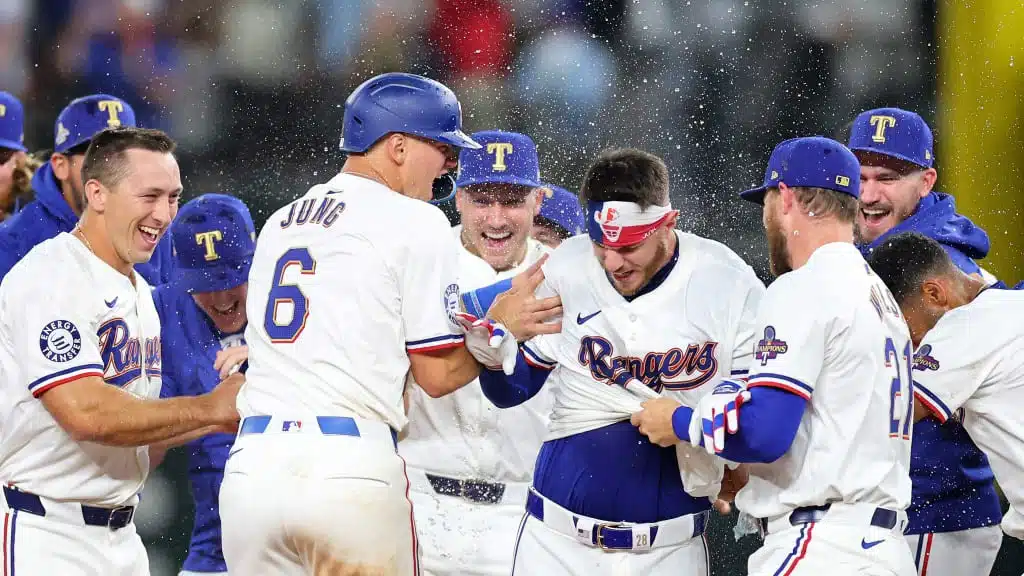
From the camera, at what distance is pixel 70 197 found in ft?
19.2

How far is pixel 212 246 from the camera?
17.1 feet

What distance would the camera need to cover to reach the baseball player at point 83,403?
3953mm

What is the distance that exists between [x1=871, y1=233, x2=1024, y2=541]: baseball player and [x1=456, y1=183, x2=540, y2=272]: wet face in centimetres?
162

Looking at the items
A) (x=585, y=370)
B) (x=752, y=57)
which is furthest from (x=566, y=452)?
(x=752, y=57)

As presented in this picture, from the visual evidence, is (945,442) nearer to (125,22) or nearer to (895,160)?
(895,160)

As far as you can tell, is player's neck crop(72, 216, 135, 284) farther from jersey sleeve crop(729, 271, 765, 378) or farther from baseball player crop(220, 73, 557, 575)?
jersey sleeve crop(729, 271, 765, 378)

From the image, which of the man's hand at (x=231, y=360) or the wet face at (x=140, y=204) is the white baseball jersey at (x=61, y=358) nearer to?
the wet face at (x=140, y=204)

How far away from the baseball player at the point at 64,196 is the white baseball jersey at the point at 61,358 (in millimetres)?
1503

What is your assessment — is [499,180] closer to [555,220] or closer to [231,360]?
[555,220]

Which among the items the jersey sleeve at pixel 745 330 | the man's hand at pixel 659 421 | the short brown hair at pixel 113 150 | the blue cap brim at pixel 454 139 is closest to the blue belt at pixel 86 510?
the short brown hair at pixel 113 150

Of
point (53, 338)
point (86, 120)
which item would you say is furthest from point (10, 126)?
point (53, 338)

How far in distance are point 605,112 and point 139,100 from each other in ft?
11.5

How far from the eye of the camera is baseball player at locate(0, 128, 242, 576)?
3.95 metres

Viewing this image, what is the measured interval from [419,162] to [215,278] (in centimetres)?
160
